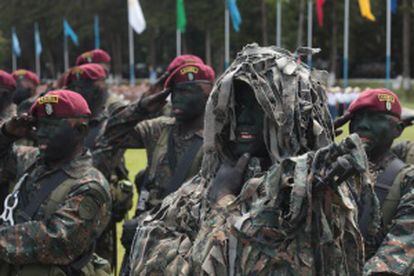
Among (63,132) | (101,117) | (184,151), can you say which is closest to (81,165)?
(63,132)

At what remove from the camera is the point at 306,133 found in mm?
2555

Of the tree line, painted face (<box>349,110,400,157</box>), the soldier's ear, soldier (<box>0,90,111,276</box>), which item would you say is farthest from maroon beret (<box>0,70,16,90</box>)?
the tree line

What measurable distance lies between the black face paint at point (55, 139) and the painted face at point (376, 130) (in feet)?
5.41

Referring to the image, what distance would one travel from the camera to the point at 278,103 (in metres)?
2.52

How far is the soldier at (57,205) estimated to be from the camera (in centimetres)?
424

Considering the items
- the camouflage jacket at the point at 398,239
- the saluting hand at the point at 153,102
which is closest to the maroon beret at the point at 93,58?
the saluting hand at the point at 153,102

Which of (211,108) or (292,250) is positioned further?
(211,108)

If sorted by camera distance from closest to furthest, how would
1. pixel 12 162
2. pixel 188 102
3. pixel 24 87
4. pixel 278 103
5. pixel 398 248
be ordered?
pixel 278 103
pixel 398 248
pixel 12 162
pixel 188 102
pixel 24 87

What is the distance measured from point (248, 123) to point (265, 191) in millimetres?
312

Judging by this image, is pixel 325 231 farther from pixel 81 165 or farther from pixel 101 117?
pixel 101 117

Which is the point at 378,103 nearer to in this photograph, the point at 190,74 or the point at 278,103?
the point at 190,74

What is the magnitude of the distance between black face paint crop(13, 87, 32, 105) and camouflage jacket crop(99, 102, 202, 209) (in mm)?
3982

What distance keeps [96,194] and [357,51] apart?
51826 millimetres

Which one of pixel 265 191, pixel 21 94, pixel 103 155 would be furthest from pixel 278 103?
pixel 21 94
